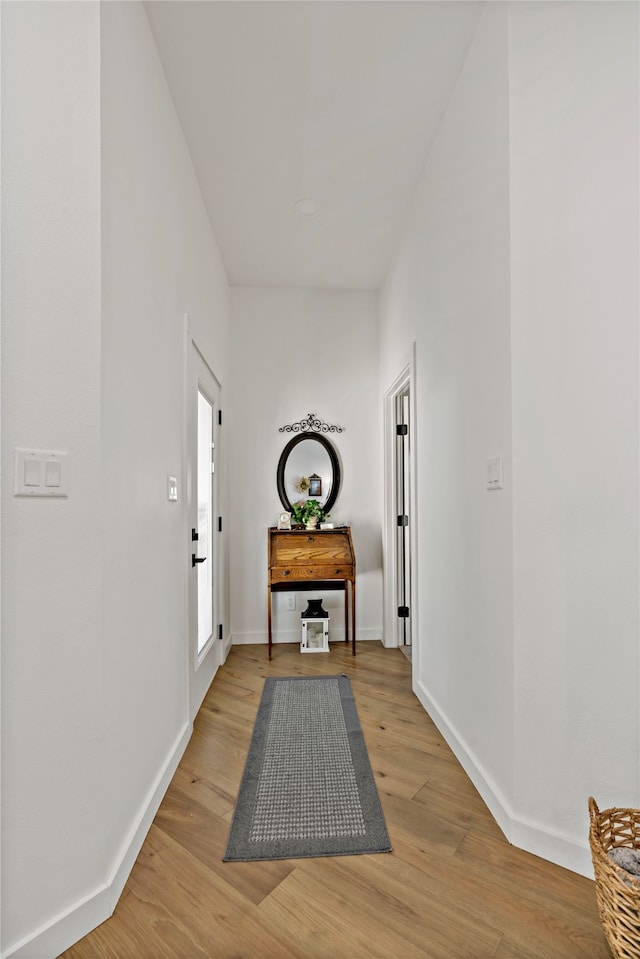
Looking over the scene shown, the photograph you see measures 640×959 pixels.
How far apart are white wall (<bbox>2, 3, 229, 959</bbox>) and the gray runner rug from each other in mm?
410

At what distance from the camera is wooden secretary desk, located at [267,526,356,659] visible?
11.3ft

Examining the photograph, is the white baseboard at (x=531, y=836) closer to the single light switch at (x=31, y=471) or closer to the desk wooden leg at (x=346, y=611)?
the single light switch at (x=31, y=471)

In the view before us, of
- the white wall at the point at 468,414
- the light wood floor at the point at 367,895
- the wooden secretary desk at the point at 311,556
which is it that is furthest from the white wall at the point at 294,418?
the light wood floor at the point at 367,895

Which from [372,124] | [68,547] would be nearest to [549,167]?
[372,124]

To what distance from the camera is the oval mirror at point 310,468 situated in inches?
153

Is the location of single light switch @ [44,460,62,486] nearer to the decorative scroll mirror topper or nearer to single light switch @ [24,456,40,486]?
single light switch @ [24,456,40,486]

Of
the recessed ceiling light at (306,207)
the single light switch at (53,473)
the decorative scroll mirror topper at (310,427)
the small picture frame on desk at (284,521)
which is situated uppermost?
the recessed ceiling light at (306,207)

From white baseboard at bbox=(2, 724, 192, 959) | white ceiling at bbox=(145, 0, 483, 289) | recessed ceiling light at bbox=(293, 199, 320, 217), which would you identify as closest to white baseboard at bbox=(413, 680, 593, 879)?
white baseboard at bbox=(2, 724, 192, 959)

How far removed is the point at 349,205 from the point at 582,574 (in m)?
2.41

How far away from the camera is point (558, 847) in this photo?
59.2 inches

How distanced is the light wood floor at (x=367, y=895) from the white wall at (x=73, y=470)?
5.2 inches

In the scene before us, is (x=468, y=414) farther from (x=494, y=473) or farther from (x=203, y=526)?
(x=203, y=526)

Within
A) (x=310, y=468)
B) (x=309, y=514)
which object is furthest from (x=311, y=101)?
(x=309, y=514)

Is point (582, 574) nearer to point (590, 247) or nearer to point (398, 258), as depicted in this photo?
point (590, 247)
